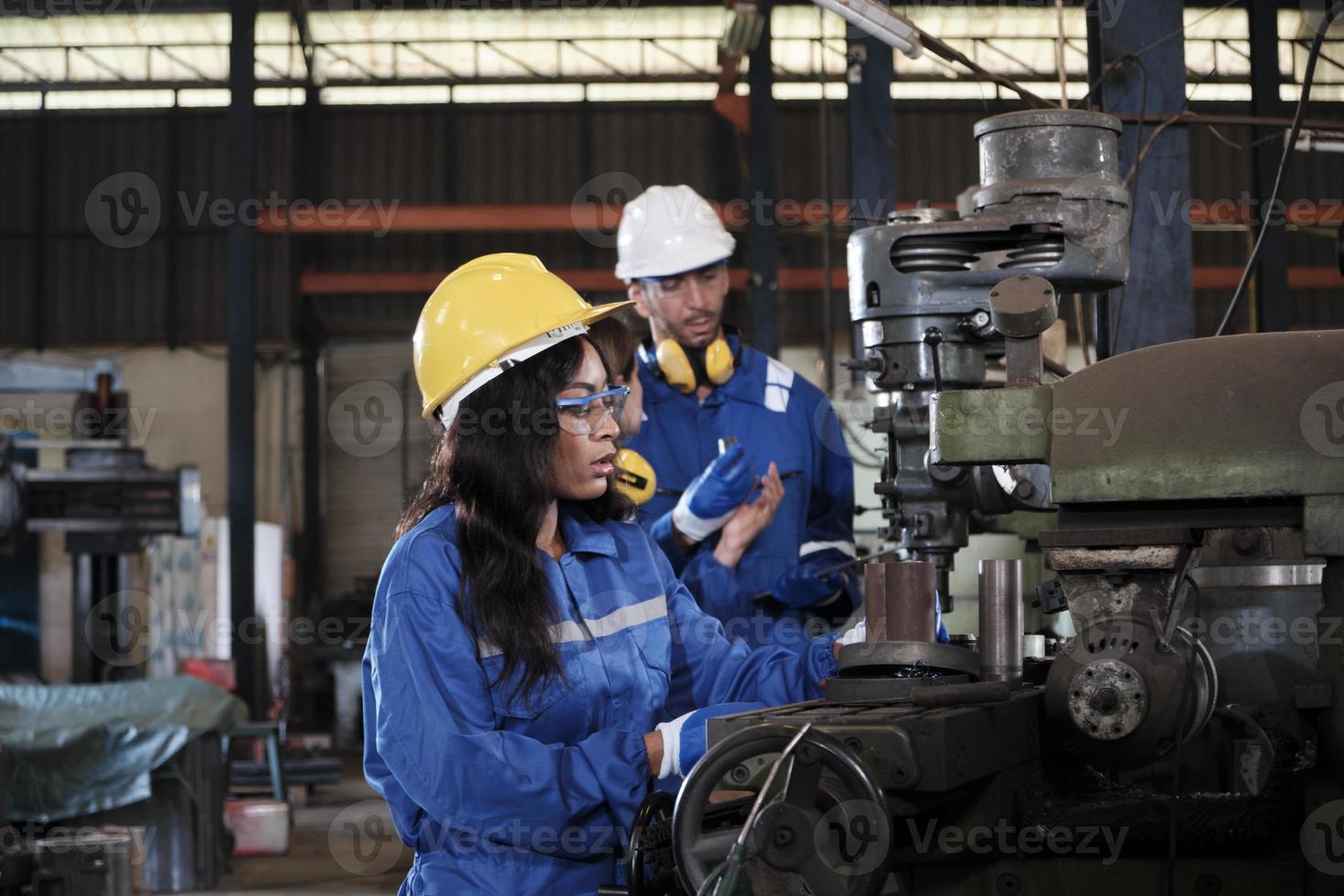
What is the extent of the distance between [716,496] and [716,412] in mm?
389

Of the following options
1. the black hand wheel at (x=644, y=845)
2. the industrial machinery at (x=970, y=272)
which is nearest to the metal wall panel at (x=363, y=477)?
the industrial machinery at (x=970, y=272)

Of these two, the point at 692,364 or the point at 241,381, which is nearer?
the point at 692,364

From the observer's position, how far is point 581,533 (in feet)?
5.25

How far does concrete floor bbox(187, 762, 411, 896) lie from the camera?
5180mm

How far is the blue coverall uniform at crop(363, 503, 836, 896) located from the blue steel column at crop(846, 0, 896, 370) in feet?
11.3

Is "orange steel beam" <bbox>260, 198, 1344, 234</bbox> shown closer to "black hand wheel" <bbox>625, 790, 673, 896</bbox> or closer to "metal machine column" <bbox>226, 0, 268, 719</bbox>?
"metal machine column" <bbox>226, 0, 268, 719</bbox>

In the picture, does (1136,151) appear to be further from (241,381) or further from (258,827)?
(241,381)

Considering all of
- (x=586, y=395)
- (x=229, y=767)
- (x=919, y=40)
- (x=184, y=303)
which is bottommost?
(x=229, y=767)

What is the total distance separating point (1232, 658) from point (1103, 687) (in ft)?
1.44

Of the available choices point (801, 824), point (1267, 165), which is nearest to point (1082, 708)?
point (801, 824)

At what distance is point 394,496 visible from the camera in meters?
11.2

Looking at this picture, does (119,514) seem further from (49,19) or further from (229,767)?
(49,19)

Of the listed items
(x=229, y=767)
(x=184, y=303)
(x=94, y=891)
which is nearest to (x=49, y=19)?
(x=184, y=303)

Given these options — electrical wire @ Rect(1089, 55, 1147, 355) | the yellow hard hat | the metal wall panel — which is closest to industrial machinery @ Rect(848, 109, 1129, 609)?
electrical wire @ Rect(1089, 55, 1147, 355)
